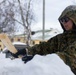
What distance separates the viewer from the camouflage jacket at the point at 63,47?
12.8ft

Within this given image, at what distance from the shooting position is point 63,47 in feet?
14.8

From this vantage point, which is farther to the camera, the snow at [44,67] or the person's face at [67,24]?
the person's face at [67,24]

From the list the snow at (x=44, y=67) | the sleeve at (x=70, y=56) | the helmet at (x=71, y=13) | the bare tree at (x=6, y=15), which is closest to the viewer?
the snow at (x=44, y=67)

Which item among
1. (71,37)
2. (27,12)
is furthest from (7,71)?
(27,12)

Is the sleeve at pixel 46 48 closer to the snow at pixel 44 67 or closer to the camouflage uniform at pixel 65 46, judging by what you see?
the camouflage uniform at pixel 65 46

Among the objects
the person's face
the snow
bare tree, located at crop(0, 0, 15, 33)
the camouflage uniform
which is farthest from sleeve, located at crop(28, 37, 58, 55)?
bare tree, located at crop(0, 0, 15, 33)

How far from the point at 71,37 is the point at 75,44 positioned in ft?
1.28

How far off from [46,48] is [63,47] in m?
0.59

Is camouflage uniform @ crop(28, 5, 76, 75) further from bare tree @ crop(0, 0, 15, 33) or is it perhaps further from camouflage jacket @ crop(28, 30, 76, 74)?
bare tree @ crop(0, 0, 15, 33)

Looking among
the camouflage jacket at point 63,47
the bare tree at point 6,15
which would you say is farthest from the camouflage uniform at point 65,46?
the bare tree at point 6,15

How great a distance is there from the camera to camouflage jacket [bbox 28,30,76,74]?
3905mm

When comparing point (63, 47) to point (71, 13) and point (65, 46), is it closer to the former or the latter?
point (65, 46)

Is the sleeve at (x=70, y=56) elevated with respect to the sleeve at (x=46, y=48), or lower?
elevated

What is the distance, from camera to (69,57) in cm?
389
